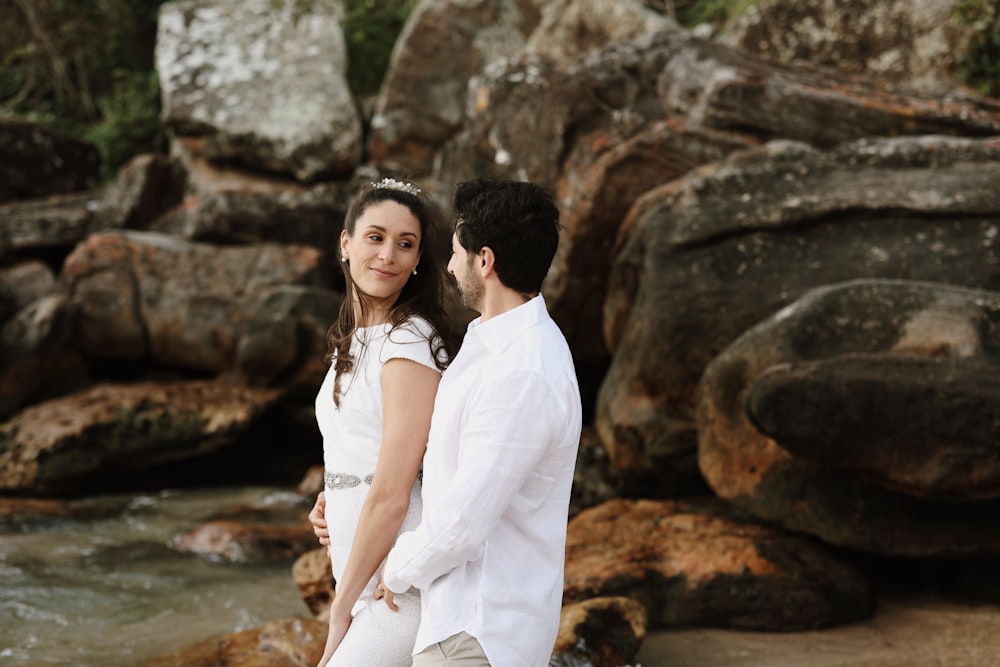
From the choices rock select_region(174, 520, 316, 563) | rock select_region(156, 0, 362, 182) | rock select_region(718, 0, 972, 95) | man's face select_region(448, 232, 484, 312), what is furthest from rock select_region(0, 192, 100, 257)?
man's face select_region(448, 232, 484, 312)

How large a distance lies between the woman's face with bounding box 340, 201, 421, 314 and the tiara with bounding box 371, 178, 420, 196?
6 centimetres

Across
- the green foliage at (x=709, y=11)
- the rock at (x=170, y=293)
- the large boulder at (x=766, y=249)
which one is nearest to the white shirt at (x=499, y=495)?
the large boulder at (x=766, y=249)

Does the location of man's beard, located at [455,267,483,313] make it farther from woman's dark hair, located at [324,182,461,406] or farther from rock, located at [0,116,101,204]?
rock, located at [0,116,101,204]

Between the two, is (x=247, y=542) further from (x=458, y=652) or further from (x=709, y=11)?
(x=709, y=11)

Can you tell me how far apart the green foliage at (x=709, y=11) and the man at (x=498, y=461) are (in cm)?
1024

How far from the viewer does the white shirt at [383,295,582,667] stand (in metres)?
2.06

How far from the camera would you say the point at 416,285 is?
2713mm

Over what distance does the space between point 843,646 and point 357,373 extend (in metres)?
3.13

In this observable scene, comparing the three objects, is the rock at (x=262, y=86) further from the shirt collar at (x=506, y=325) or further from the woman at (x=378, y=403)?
the shirt collar at (x=506, y=325)

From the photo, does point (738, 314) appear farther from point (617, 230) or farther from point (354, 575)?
point (354, 575)

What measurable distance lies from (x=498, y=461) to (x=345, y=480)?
0.64 meters

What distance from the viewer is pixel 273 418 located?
10.2 metres

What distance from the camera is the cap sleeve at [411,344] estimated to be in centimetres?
241

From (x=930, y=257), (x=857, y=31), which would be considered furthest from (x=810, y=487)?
(x=857, y=31)
